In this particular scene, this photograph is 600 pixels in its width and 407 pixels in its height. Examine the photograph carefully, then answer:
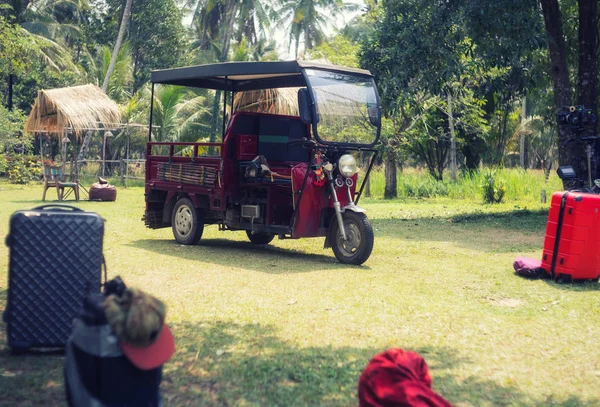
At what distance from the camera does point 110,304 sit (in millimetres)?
2941

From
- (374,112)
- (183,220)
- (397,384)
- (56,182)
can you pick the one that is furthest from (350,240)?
(56,182)

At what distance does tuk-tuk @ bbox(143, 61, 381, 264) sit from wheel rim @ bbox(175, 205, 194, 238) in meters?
0.01

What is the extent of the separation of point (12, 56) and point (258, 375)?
64.8 feet

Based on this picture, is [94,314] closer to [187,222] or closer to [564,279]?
[564,279]

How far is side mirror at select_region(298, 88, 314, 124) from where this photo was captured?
29.6ft

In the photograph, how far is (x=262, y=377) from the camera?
14.8 ft

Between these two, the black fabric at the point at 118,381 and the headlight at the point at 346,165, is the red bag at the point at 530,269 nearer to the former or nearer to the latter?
the headlight at the point at 346,165

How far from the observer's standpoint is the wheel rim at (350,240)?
29.9ft

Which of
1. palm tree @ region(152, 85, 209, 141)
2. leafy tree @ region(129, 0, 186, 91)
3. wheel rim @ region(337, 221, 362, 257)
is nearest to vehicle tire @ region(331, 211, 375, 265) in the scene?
wheel rim @ region(337, 221, 362, 257)

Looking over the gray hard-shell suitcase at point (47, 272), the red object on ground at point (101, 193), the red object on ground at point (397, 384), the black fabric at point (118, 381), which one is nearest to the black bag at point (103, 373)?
the black fabric at point (118, 381)

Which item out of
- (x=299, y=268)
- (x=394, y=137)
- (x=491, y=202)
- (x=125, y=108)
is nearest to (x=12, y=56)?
(x=125, y=108)

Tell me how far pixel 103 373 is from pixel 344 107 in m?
6.99

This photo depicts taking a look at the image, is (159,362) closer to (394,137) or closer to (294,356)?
(294,356)

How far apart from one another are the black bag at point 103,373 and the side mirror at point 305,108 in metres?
6.16
